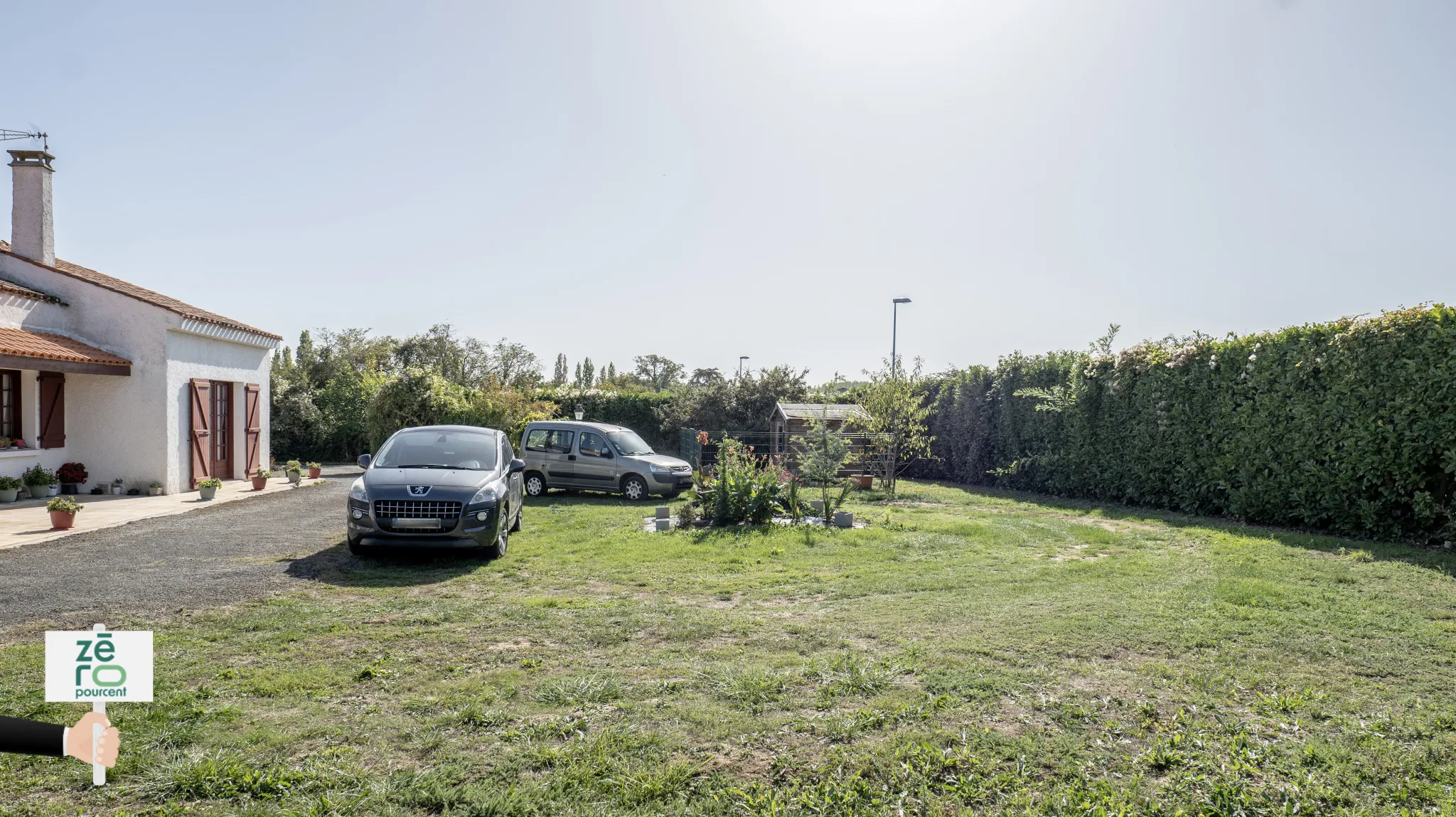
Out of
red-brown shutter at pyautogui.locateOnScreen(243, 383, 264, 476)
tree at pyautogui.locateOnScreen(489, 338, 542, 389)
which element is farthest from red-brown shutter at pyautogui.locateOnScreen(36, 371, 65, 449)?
tree at pyautogui.locateOnScreen(489, 338, 542, 389)

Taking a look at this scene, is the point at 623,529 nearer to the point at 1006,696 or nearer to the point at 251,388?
the point at 1006,696

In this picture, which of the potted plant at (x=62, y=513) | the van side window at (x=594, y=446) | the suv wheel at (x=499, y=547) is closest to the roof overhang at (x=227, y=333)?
the potted plant at (x=62, y=513)

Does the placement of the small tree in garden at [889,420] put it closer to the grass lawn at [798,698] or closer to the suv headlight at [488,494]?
the suv headlight at [488,494]

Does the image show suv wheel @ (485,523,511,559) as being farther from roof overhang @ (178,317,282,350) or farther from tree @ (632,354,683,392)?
tree @ (632,354,683,392)

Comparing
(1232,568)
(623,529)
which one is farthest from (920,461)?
(1232,568)

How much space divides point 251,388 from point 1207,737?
2115 cm

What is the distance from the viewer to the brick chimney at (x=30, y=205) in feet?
54.7

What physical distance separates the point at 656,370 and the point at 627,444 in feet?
216

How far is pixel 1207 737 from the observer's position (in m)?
3.86

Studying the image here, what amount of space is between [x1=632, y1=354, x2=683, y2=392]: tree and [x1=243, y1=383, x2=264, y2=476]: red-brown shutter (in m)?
60.2

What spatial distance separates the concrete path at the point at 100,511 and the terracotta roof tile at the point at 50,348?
2483mm

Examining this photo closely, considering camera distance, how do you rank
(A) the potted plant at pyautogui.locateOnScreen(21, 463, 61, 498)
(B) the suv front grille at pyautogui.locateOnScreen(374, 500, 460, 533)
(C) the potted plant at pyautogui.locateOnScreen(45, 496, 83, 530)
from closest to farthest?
(B) the suv front grille at pyautogui.locateOnScreen(374, 500, 460, 533) → (C) the potted plant at pyautogui.locateOnScreen(45, 496, 83, 530) → (A) the potted plant at pyautogui.locateOnScreen(21, 463, 61, 498)

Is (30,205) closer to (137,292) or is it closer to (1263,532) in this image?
(137,292)

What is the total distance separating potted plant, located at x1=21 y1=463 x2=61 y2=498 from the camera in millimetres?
14680
